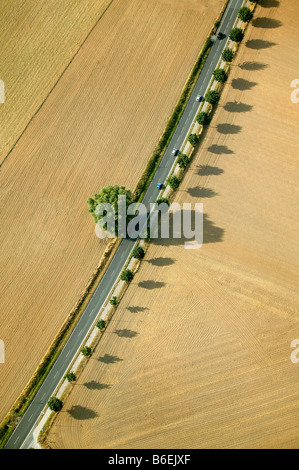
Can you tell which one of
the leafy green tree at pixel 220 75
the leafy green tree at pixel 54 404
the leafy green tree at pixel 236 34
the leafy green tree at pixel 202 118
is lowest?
the leafy green tree at pixel 54 404

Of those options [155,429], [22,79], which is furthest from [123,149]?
[155,429]

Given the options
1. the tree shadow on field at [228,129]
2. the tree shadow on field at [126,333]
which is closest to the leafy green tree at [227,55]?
the tree shadow on field at [228,129]

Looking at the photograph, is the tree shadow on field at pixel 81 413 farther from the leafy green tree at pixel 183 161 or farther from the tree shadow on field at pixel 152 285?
the leafy green tree at pixel 183 161

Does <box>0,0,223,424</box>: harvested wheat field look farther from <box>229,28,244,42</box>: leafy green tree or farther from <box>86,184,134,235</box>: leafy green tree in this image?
<box>229,28,244,42</box>: leafy green tree

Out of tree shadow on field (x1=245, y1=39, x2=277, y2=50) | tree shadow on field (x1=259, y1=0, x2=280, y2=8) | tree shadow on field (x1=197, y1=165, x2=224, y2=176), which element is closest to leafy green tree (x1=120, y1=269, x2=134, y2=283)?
tree shadow on field (x1=197, y1=165, x2=224, y2=176)

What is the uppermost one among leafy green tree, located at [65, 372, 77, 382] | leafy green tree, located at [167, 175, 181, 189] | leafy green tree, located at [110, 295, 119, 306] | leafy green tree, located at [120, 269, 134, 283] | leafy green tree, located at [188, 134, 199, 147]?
leafy green tree, located at [188, 134, 199, 147]
